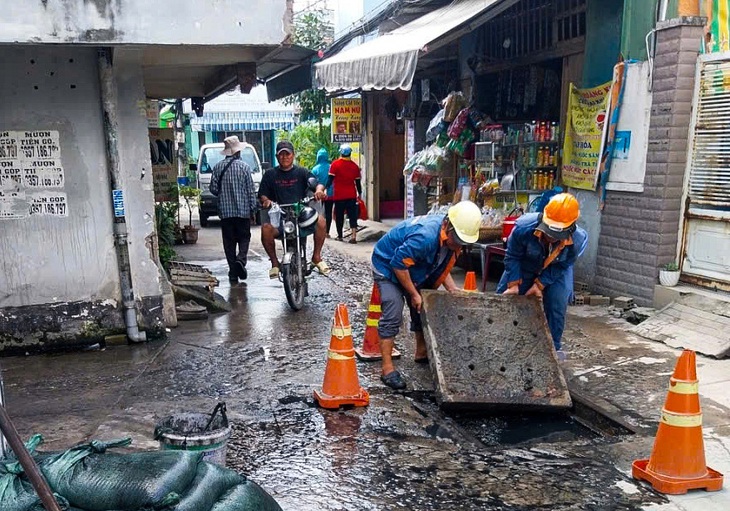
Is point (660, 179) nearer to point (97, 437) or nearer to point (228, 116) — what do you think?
point (97, 437)

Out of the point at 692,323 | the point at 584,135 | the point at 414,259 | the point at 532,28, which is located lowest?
the point at 692,323

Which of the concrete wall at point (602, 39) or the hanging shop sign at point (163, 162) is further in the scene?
the hanging shop sign at point (163, 162)

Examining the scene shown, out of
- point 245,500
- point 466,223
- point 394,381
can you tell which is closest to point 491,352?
point 394,381

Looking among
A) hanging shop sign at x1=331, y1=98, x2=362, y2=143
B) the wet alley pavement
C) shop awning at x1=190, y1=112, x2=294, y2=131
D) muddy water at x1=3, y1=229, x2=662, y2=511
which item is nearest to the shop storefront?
the wet alley pavement

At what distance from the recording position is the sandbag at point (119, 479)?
8.00 ft

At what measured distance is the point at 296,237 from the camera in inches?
301

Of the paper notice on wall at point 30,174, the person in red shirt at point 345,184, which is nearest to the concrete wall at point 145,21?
the paper notice on wall at point 30,174

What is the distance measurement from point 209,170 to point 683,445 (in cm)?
1489

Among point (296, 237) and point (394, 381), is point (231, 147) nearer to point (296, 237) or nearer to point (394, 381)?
point (296, 237)

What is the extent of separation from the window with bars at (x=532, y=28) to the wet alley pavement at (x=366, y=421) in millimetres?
3771

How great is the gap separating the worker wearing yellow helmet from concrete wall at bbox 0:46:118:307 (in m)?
2.72

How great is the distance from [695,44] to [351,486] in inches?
211

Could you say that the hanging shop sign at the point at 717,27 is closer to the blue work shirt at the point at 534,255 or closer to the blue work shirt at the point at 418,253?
the blue work shirt at the point at 534,255

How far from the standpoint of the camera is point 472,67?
1014cm
